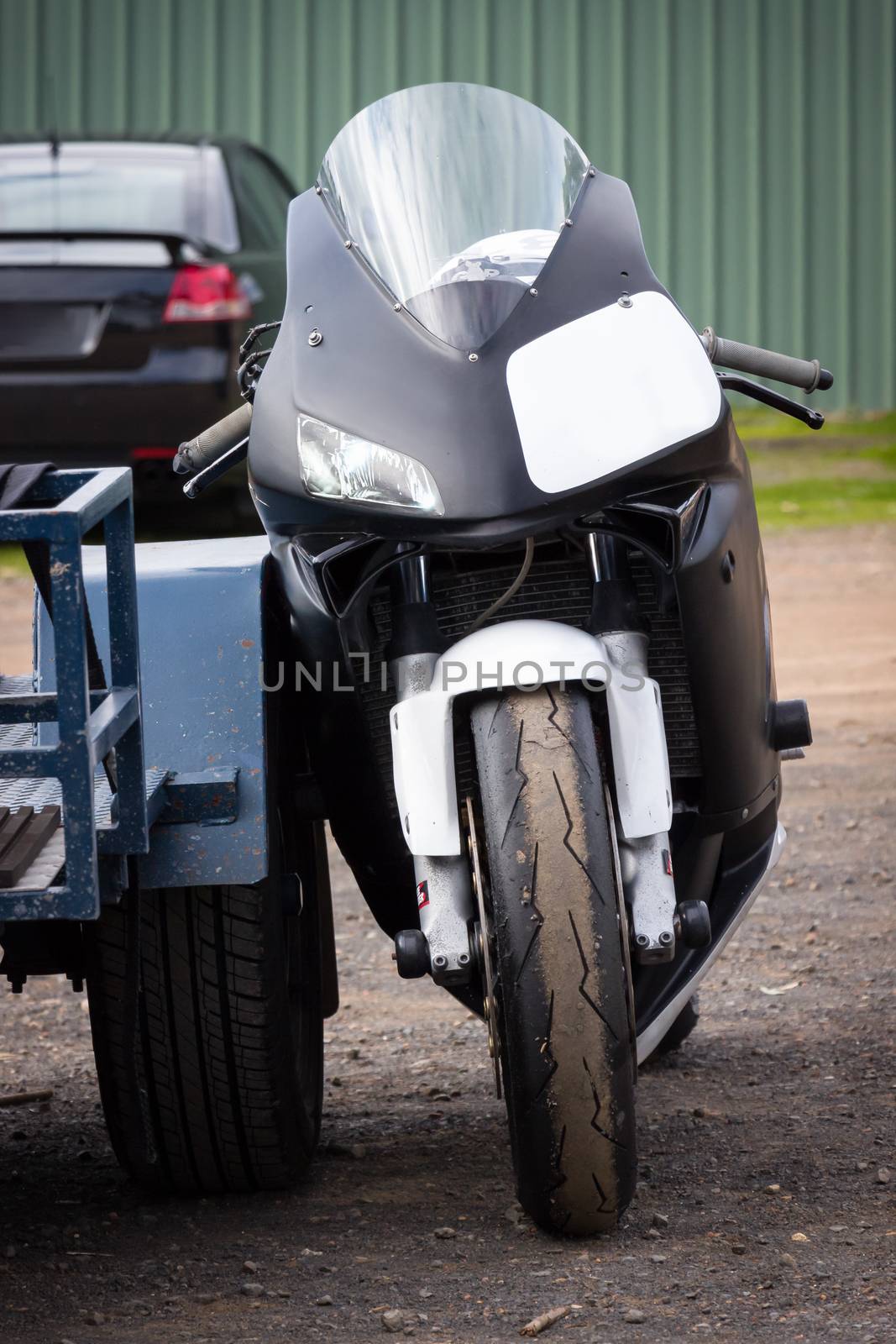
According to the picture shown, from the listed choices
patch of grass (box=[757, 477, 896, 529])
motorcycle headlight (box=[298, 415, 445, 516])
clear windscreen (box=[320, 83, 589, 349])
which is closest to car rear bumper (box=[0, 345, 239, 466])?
patch of grass (box=[757, 477, 896, 529])

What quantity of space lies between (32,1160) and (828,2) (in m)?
11.5

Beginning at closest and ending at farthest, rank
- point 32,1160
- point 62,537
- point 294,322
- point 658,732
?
1. point 62,537
2. point 658,732
3. point 294,322
4. point 32,1160

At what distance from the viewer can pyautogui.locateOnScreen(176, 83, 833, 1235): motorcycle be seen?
2.47 m

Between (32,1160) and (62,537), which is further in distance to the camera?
(32,1160)

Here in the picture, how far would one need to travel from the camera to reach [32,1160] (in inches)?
126

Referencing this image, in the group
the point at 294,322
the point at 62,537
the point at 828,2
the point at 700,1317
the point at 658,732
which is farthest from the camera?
the point at 828,2

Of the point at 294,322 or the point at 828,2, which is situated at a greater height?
the point at 828,2

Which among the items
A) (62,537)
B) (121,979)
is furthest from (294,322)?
(121,979)

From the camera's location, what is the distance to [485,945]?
2557 mm

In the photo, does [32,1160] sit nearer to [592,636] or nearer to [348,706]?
[348,706]

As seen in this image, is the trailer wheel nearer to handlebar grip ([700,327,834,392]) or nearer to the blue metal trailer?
the blue metal trailer

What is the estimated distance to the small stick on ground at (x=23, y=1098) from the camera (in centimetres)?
348

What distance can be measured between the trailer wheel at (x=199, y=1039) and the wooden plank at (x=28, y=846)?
0.55 feet

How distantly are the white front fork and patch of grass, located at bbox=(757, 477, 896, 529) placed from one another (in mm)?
7446
